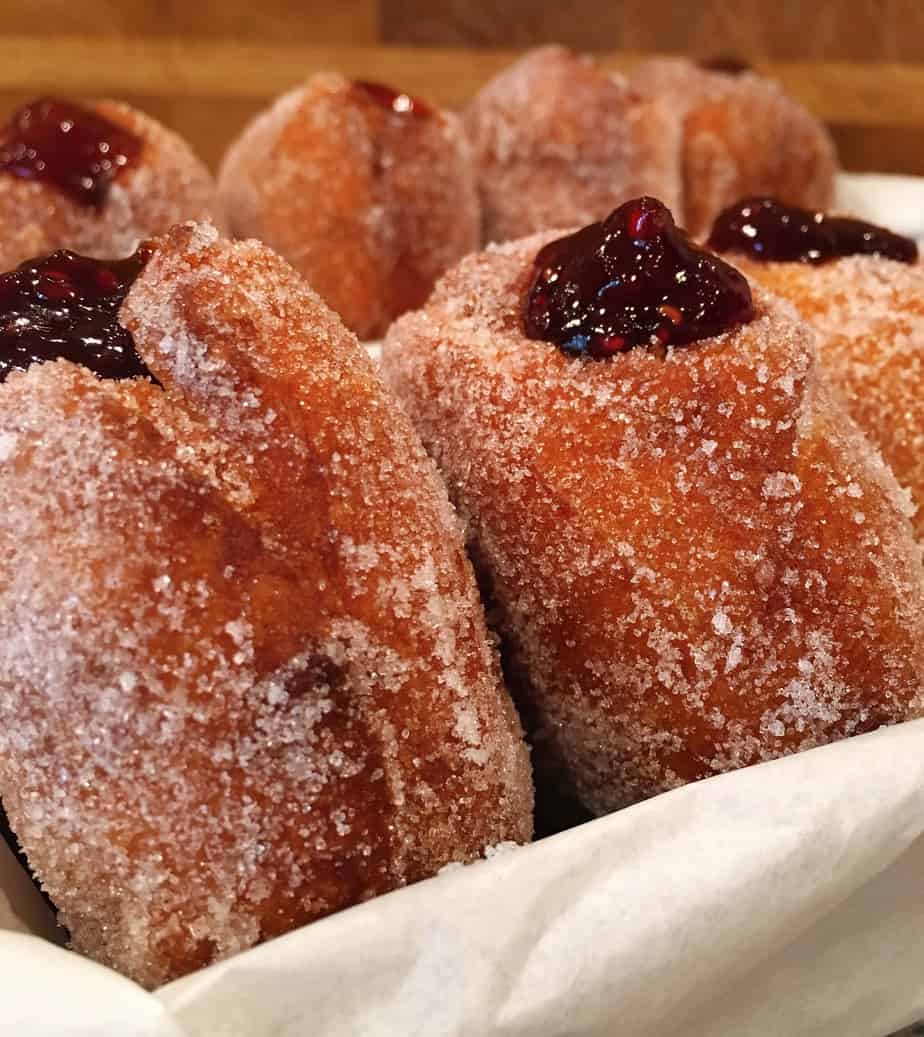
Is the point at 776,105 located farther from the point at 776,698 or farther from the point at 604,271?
the point at 776,698

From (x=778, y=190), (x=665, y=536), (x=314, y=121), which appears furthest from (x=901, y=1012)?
(x=778, y=190)

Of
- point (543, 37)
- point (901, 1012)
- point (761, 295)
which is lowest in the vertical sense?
point (901, 1012)

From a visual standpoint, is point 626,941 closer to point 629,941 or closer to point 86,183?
point 629,941

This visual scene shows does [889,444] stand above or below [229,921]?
above

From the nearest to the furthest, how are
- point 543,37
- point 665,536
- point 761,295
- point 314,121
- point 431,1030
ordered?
point 431,1030 < point 665,536 < point 761,295 < point 314,121 < point 543,37

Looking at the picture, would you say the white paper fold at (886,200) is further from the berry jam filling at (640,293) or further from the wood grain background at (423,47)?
the berry jam filling at (640,293)

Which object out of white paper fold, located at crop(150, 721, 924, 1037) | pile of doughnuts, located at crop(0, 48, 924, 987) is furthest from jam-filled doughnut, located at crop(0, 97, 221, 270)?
white paper fold, located at crop(150, 721, 924, 1037)

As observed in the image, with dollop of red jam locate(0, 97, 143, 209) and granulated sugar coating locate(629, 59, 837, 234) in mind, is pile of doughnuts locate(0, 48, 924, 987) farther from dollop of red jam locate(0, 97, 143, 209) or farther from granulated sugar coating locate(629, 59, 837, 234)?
granulated sugar coating locate(629, 59, 837, 234)
